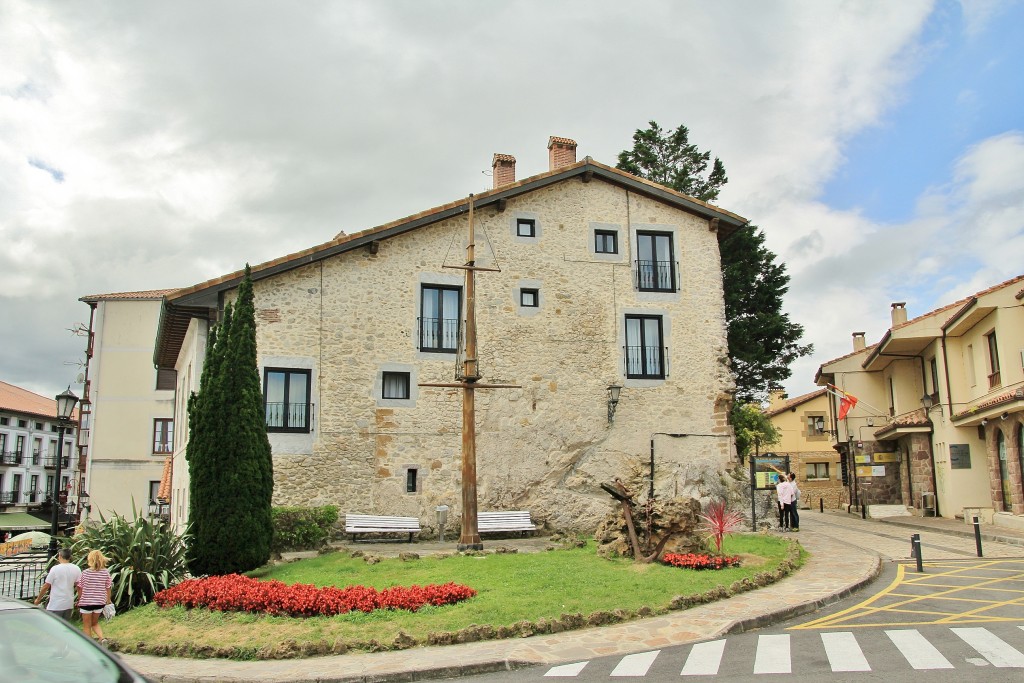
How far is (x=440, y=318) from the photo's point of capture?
21.2 meters

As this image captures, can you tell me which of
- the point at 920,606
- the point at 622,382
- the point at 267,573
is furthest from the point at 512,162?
the point at 920,606

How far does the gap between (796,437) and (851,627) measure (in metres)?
37.0

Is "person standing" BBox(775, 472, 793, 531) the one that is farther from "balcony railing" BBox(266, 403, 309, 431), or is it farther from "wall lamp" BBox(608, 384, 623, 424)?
"balcony railing" BBox(266, 403, 309, 431)

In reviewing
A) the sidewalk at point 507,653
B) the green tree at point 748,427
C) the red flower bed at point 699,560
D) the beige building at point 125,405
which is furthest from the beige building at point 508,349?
the beige building at point 125,405

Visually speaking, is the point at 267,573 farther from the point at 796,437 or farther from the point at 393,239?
the point at 796,437

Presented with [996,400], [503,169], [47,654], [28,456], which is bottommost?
[47,654]

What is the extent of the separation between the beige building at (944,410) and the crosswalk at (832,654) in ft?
44.0

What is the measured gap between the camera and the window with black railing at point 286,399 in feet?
63.6

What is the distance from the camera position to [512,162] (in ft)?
79.8

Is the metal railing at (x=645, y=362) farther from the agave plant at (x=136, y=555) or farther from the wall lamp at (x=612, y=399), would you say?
the agave plant at (x=136, y=555)

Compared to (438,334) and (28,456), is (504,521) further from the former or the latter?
(28,456)

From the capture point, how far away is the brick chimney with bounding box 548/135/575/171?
24.3 m

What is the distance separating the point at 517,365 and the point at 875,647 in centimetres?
1325

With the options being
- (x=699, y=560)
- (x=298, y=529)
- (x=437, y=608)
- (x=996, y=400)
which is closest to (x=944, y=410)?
(x=996, y=400)
